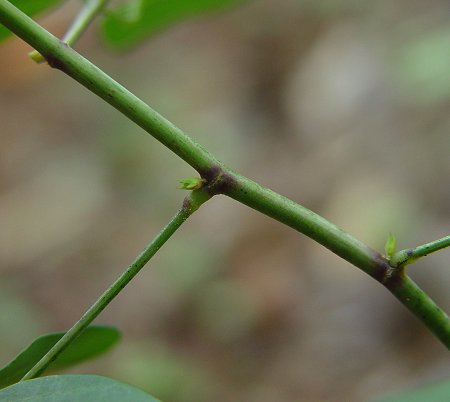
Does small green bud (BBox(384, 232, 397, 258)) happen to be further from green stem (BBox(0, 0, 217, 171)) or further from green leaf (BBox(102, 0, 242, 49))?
green leaf (BBox(102, 0, 242, 49))

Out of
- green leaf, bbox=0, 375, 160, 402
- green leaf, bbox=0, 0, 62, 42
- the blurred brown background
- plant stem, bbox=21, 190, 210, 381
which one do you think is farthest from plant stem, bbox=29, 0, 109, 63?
Result: the blurred brown background

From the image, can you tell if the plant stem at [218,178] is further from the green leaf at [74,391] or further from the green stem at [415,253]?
the green leaf at [74,391]

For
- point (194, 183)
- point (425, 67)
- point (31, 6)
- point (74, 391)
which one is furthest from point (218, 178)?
point (425, 67)

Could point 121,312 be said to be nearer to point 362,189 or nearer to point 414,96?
point 362,189

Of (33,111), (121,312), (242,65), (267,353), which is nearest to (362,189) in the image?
(267,353)

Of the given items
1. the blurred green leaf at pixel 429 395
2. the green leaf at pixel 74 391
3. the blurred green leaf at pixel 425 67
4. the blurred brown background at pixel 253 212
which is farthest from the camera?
the blurred green leaf at pixel 425 67

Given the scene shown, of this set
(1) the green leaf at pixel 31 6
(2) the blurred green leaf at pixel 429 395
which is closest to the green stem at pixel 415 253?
(2) the blurred green leaf at pixel 429 395
